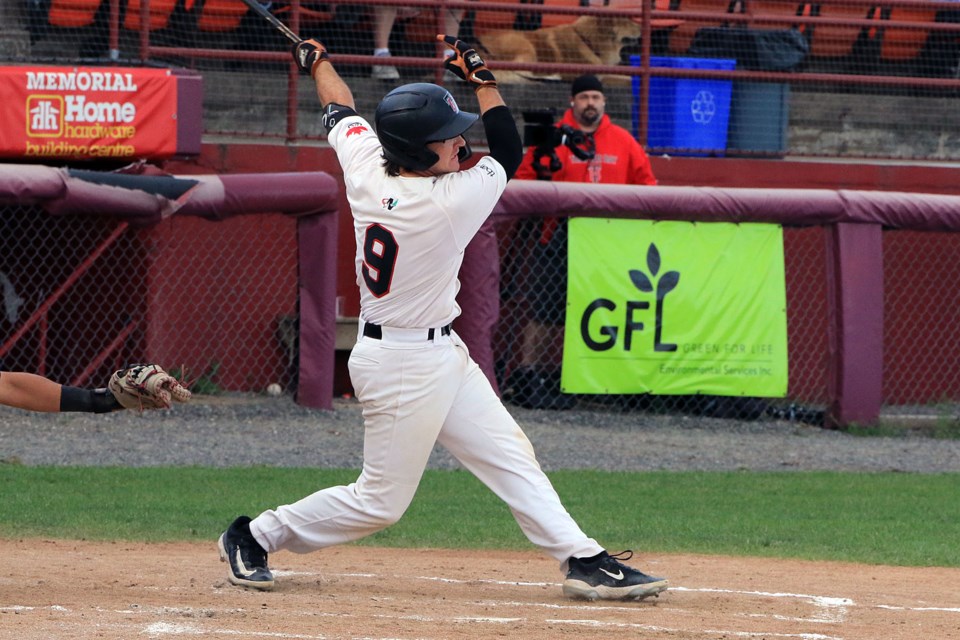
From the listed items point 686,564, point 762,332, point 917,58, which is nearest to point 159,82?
point 762,332

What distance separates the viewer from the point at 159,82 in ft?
33.4

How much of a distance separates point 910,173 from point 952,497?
467 centimetres

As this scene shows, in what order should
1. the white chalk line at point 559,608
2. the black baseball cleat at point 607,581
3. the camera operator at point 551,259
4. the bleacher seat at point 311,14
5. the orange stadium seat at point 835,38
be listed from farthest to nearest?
the orange stadium seat at point 835,38, the bleacher seat at point 311,14, the camera operator at point 551,259, the black baseball cleat at point 607,581, the white chalk line at point 559,608

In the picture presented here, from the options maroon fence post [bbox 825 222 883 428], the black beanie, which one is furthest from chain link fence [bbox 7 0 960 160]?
maroon fence post [bbox 825 222 883 428]

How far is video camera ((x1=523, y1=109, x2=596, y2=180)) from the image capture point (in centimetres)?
1034

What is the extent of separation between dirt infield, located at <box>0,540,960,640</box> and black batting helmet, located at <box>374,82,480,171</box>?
158 cm

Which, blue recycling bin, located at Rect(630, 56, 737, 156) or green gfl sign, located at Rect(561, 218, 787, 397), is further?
blue recycling bin, located at Rect(630, 56, 737, 156)

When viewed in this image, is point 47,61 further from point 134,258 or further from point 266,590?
point 266,590

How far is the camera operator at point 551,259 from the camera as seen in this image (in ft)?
34.6

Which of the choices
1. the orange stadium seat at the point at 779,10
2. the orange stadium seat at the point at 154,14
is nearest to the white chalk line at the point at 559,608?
Result: the orange stadium seat at the point at 154,14

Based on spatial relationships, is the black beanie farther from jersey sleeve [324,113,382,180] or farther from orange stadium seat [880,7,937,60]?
jersey sleeve [324,113,382,180]

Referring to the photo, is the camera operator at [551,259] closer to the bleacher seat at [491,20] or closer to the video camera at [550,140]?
the video camera at [550,140]

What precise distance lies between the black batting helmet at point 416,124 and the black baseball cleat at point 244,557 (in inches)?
59.0

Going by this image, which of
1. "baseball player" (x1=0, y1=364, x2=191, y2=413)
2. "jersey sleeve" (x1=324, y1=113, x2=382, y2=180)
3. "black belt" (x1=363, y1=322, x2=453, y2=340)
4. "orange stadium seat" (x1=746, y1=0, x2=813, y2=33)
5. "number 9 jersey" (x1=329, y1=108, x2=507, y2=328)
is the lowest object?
"baseball player" (x1=0, y1=364, x2=191, y2=413)
